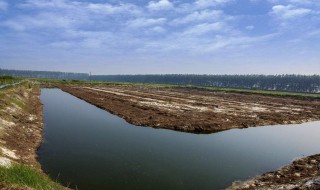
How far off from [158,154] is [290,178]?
825 centimetres

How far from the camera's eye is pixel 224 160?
60.7 ft

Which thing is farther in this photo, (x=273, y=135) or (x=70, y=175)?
(x=273, y=135)

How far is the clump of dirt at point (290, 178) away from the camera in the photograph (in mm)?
12311

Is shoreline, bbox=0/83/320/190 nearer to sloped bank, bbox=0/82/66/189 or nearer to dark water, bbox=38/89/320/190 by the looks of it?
sloped bank, bbox=0/82/66/189

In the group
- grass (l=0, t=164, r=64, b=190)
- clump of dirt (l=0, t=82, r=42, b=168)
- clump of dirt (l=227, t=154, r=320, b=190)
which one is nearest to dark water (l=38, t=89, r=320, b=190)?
clump of dirt (l=0, t=82, r=42, b=168)

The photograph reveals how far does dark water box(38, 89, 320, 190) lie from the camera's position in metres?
14.4

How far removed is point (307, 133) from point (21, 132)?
93.5 ft

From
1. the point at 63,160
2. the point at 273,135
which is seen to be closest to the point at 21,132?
the point at 63,160

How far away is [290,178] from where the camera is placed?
14.8 metres

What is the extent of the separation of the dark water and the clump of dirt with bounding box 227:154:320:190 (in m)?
0.83

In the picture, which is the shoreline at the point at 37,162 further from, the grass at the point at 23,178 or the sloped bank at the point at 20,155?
the grass at the point at 23,178

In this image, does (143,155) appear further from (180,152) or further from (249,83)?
(249,83)

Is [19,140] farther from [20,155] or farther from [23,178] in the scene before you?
[23,178]

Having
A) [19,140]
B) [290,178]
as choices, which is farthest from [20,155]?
[290,178]
